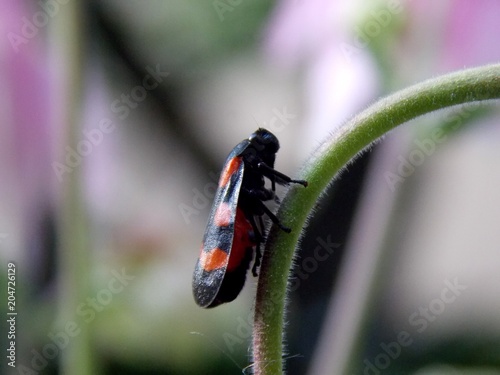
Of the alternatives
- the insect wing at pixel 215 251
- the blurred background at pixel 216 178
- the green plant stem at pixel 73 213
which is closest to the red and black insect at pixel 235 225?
the insect wing at pixel 215 251

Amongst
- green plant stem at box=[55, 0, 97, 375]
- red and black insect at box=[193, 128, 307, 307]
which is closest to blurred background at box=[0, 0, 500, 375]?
green plant stem at box=[55, 0, 97, 375]

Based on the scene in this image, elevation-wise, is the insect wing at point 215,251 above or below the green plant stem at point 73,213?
below

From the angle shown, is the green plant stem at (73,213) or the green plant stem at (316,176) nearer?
the green plant stem at (316,176)

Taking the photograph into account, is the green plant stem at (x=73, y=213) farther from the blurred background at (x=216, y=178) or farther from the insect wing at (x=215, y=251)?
the insect wing at (x=215, y=251)

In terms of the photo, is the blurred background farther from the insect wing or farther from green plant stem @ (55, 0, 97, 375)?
the insect wing

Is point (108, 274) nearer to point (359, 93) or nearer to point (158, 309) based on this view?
point (158, 309)

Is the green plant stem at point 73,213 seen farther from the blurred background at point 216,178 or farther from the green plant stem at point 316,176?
the green plant stem at point 316,176
